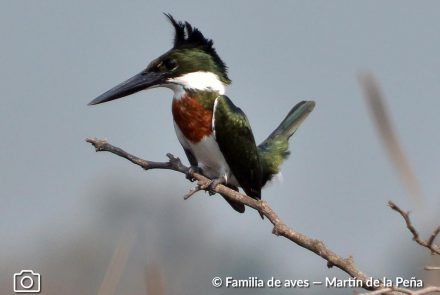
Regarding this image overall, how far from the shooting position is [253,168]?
5.66 meters

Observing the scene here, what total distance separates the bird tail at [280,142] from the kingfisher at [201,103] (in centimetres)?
57

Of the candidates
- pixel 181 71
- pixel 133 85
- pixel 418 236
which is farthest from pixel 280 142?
pixel 418 236

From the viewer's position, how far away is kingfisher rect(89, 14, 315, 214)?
5461 millimetres

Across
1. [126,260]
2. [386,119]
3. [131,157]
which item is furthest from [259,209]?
[386,119]

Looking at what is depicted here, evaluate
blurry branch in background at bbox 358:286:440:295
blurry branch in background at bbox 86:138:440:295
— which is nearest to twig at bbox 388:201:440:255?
blurry branch in background at bbox 86:138:440:295

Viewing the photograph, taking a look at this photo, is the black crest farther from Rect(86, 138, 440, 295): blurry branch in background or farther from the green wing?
Rect(86, 138, 440, 295): blurry branch in background

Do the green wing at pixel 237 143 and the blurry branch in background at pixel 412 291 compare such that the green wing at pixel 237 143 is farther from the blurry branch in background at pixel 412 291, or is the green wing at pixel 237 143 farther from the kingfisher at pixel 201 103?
the blurry branch in background at pixel 412 291

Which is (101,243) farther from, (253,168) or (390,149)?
(390,149)

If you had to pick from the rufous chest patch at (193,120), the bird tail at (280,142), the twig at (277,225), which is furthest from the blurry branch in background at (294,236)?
the bird tail at (280,142)

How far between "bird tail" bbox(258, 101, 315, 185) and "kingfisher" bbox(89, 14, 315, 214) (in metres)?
0.57

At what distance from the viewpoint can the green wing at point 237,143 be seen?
5461 mm

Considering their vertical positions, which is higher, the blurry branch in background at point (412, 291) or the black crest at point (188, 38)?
the black crest at point (188, 38)

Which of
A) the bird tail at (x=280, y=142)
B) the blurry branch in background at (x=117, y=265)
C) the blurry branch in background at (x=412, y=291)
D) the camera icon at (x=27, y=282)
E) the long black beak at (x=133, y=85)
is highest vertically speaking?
the long black beak at (x=133, y=85)

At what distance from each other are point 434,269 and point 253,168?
3.43m
